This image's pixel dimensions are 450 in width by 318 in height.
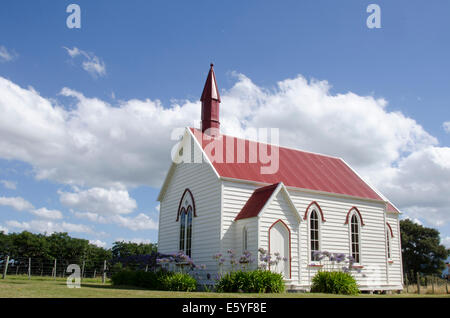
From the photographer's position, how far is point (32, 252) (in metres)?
50.8

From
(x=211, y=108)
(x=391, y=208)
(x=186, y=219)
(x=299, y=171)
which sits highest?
(x=211, y=108)

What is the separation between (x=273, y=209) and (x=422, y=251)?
132 feet

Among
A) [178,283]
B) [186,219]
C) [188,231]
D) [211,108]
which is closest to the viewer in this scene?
Answer: [178,283]

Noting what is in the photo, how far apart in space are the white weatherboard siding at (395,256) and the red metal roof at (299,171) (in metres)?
3.31

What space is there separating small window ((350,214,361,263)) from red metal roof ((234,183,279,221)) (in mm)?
7182

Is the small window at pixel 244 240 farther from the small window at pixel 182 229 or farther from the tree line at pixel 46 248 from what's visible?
the tree line at pixel 46 248

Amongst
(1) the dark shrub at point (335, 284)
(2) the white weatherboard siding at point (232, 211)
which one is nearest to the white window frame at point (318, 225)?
(1) the dark shrub at point (335, 284)

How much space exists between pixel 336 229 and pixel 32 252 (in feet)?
131

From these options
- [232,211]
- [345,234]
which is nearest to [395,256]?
[345,234]

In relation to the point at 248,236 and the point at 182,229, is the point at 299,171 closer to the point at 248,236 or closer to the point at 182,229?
the point at 248,236

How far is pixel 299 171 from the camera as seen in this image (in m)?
25.5

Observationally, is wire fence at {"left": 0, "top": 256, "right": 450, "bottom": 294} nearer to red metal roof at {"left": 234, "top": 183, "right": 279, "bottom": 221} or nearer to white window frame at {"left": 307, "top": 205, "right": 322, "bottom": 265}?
red metal roof at {"left": 234, "top": 183, "right": 279, "bottom": 221}
